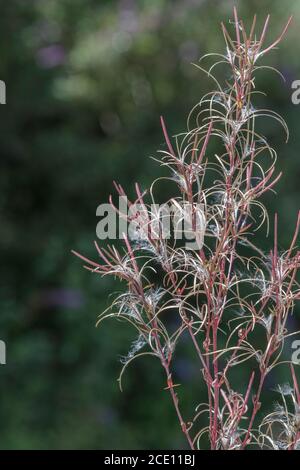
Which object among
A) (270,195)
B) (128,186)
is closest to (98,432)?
(128,186)

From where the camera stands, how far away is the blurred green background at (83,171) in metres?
3.42

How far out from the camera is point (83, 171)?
12.7 feet

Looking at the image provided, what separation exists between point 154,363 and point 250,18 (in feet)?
7.42

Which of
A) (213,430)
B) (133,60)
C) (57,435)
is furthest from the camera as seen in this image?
(133,60)

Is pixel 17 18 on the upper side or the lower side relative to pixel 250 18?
lower

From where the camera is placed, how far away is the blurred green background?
3424 millimetres

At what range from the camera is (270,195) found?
3.97 meters

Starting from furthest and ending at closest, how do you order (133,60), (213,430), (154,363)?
(133,60)
(154,363)
(213,430)

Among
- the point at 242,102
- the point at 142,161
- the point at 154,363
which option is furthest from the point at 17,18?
the point at 242,102
